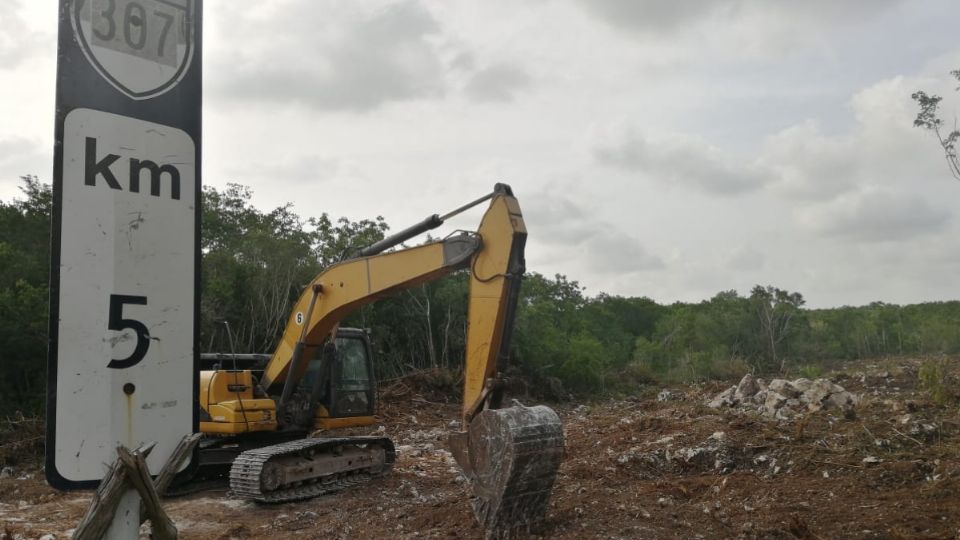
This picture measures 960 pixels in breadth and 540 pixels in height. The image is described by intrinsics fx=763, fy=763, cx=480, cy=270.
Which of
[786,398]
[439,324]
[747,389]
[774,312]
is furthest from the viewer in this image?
[774,312]

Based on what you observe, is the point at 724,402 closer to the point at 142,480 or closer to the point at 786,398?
the point at 786,398

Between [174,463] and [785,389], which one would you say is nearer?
[174,463]

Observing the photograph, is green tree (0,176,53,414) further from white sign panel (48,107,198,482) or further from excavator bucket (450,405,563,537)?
white sign panel (48,107,198,482)

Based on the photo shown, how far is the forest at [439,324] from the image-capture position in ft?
46.2

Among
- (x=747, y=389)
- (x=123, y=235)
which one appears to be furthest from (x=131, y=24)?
(x=747, y=389)

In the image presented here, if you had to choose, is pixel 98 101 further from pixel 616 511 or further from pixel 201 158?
pixel 616 511

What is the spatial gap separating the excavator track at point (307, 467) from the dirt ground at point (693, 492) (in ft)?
0.60

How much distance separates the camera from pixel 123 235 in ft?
5.28

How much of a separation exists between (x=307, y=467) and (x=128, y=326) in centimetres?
686

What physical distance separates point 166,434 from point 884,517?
19.7 ft

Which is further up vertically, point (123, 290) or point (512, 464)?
point (123, 290)

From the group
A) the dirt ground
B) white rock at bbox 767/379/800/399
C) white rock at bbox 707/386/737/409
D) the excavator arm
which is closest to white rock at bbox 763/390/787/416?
white rock at bbox 767/379/800/399

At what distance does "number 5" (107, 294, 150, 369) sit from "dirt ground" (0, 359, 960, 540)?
4.60 m

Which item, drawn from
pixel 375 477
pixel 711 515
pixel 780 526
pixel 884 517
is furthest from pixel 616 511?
pixel 375 477
